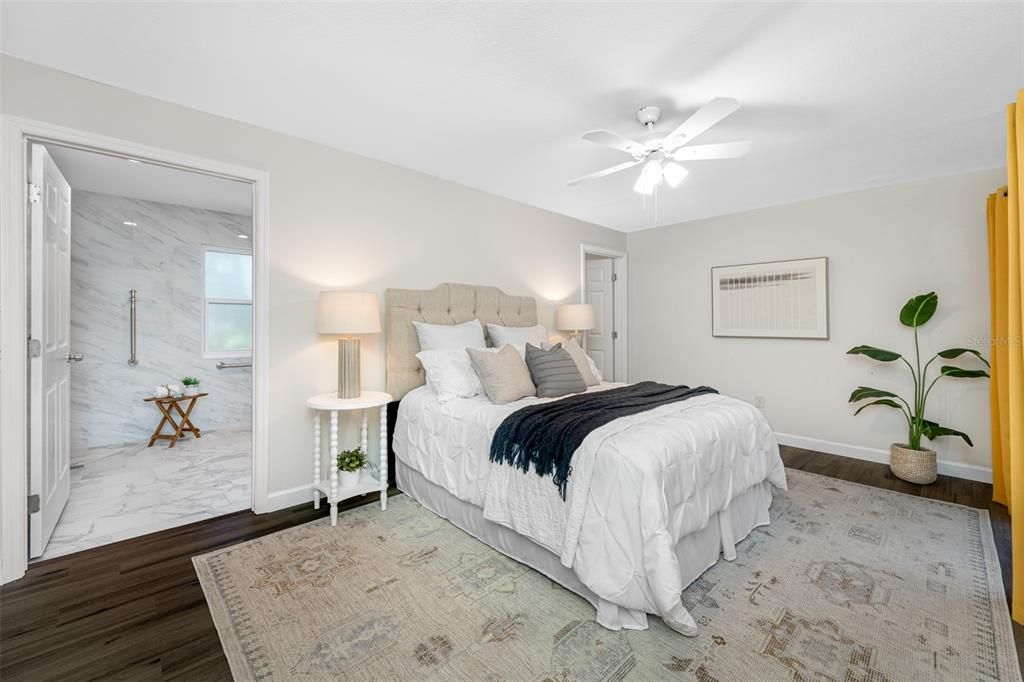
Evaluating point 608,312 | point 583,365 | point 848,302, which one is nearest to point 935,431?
point 848,302

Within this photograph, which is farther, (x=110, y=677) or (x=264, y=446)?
(x=264, y=446)

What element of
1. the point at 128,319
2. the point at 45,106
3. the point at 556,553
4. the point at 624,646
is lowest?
the point at 624,646

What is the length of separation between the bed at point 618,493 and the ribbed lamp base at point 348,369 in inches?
16.6

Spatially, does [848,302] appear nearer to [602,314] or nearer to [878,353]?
[878,353]

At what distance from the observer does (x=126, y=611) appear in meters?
1.83

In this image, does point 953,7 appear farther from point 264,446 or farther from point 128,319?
point 128,319

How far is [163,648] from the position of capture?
1.62 m

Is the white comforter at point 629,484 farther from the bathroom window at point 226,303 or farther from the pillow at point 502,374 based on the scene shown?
the bathroom window at point 226,303

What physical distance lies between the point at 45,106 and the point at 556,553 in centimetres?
→ 331

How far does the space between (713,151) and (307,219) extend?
2.61 metres

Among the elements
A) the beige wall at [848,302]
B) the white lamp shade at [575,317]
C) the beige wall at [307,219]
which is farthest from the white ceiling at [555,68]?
the white lamp shade at [575,317]

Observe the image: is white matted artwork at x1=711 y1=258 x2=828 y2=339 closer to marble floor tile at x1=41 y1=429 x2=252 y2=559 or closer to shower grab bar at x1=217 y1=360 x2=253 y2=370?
marble floor tile at x1=41 y1=429 x2=252 y2=559

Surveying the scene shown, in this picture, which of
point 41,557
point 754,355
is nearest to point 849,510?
point 754,355

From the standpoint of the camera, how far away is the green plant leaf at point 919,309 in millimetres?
3352
